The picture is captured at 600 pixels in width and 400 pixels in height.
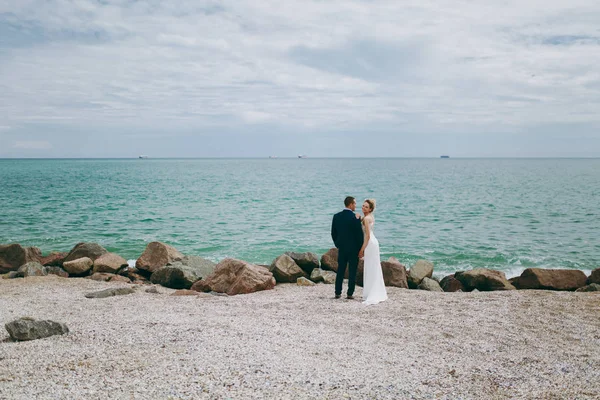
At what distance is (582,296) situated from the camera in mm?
12359

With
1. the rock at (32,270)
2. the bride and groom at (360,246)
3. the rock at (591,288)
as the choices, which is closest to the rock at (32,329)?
the bride and groom at (360,246)

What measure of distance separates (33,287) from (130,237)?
13.9 m

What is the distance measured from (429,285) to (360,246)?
155 inches

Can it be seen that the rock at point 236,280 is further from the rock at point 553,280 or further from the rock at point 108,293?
the rock at point 553,280

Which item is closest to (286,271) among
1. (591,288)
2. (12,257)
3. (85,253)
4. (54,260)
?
(85,253)

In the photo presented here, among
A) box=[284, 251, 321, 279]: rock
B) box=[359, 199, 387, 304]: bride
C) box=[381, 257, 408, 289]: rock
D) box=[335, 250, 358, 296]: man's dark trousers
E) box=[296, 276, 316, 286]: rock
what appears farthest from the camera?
box=[284, 251, 321, 279]: rock

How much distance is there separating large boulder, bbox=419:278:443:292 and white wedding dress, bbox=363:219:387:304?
3155mm

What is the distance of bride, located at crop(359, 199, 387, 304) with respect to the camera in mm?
11837

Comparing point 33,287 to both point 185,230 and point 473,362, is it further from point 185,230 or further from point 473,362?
point 185,230

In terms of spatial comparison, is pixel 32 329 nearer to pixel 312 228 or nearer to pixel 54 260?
pixel 54 260

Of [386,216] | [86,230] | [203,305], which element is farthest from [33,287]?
[386,216]

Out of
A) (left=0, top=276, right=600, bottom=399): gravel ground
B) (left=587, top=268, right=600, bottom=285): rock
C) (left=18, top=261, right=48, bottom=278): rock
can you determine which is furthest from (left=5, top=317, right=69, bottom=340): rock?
(left=587, top=268, right=600, bottom=285): rock

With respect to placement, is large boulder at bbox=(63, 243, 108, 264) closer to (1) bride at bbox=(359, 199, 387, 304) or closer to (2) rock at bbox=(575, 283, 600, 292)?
(1) bride at bbox=(359, 199, 387, 304)

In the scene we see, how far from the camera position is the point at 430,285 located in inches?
582
